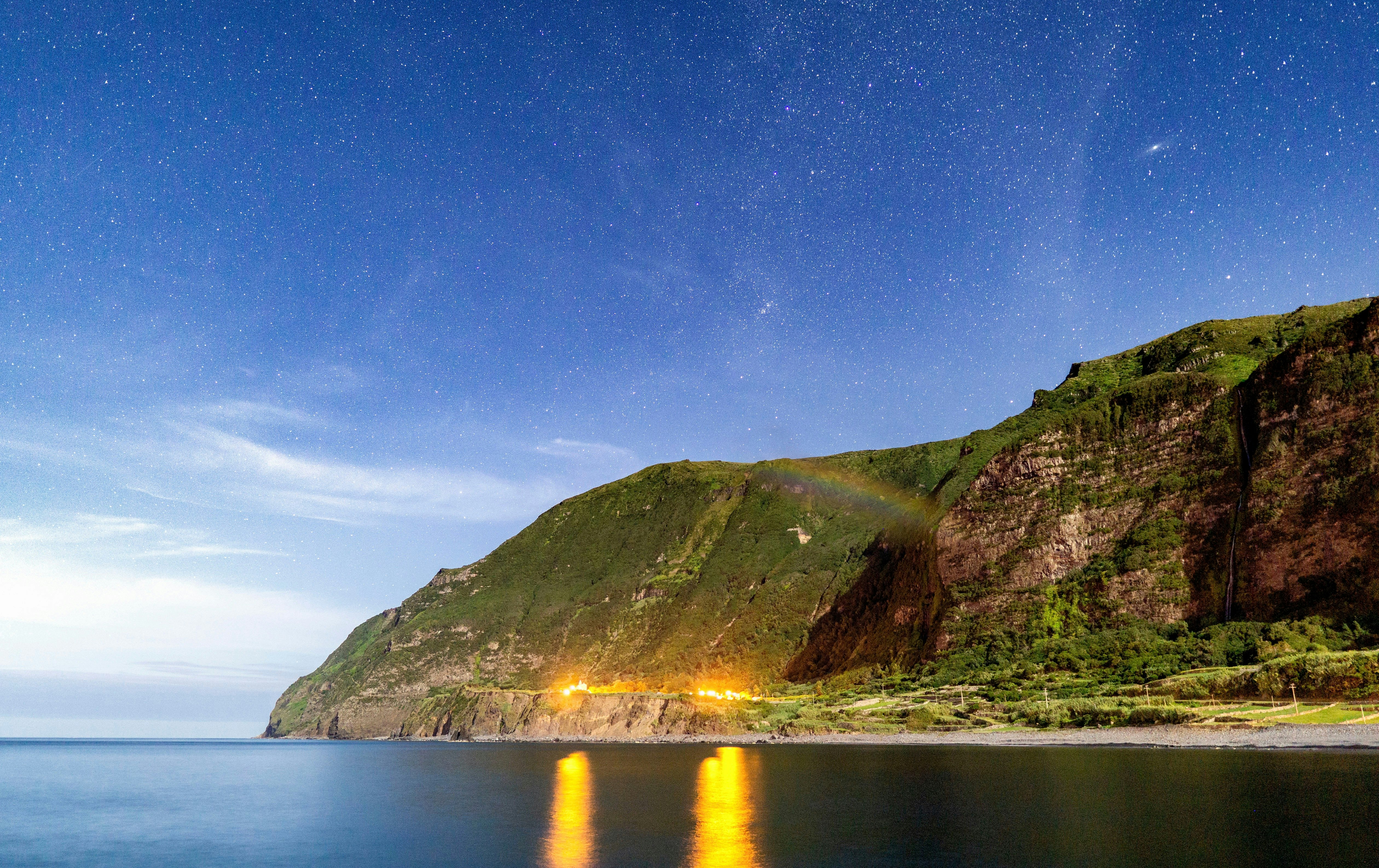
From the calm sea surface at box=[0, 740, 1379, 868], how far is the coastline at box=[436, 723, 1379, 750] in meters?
4.43

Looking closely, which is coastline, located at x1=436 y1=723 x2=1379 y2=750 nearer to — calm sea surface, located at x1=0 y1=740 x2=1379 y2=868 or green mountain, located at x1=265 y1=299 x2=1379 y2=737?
calm sea surface, located at x1=0 y1=740 x2=1379 y2=868

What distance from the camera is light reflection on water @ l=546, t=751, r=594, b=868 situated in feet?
82.5

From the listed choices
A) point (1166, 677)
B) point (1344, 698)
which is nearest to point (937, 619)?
point (1166, 677)

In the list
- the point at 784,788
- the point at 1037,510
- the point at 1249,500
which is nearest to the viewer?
the point at 784,788

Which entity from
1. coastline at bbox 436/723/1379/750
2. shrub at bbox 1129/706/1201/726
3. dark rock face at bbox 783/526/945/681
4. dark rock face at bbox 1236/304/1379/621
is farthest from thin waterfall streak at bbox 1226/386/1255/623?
dark rock face at bbox 783/526/945/681

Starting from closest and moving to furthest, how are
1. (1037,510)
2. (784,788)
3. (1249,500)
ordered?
1. (784,788)
2. (1249,500)
3. (1037,510)

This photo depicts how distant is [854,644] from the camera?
501ft

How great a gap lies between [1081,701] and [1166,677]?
36.5 feet

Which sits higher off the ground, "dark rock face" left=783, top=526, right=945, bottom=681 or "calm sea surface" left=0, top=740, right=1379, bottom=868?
"dark rock face" left=783, top=526, right=945, bottom=681

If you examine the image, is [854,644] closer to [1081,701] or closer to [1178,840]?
[1081,701]

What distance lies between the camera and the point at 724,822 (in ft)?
105

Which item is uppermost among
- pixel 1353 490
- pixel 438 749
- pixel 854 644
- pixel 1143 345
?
pixel 1143 345

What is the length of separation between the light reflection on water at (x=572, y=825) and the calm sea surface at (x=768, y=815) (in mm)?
176

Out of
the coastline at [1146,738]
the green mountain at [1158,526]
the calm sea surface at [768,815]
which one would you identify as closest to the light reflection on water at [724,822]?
the calm sea surface at [768,815]
